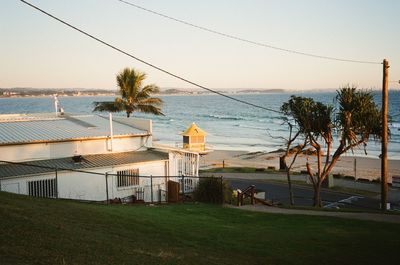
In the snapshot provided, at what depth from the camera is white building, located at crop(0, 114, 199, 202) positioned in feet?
59.9

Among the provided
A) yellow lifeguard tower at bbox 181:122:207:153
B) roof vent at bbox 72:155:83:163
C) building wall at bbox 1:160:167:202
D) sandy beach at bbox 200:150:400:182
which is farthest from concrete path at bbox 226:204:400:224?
sandy beach at bbox 200:150:400:182

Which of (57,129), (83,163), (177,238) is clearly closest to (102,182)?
(83,163)

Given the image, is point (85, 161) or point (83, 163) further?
point (85, 161)

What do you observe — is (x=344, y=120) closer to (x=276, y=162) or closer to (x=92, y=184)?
(x=92, y=184)

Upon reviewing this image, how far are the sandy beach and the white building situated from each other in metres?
21.7

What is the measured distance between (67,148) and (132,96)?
51.7 ft

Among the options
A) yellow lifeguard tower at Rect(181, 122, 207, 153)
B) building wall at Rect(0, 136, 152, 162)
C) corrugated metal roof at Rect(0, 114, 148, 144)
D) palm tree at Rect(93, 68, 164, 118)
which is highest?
palm tree at Rect(93, 68, 164, 118)

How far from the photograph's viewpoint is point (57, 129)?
73.9 feet

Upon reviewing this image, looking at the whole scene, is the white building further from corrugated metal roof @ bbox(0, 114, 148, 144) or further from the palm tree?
the palm tree

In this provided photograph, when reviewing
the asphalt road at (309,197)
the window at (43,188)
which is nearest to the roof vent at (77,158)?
the window at (43,188)

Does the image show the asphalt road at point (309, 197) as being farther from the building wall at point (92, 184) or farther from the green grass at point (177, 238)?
the green grass at point (177, 238)

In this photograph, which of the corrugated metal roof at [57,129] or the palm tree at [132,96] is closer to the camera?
the corrugated metal roof at [57,129]

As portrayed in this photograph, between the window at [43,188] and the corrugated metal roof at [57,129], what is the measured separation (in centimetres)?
245

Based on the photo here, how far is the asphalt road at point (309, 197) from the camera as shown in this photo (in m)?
24.5
